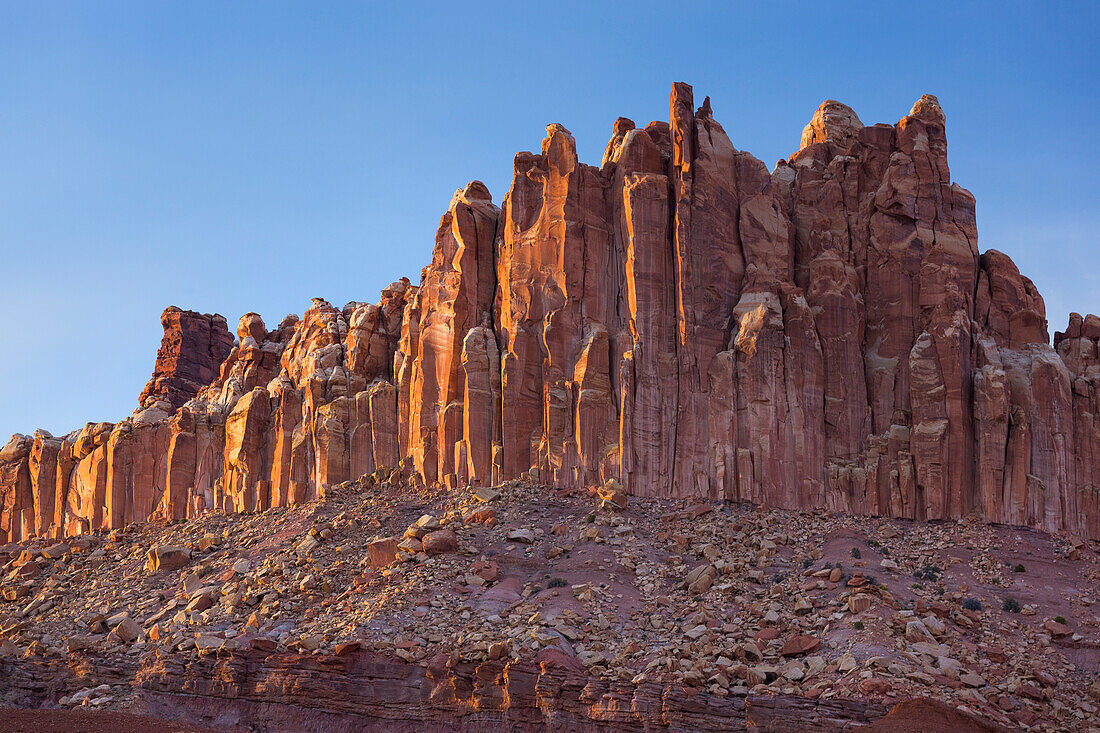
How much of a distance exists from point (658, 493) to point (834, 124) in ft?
77.4

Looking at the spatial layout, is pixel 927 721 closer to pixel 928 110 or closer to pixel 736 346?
pixel 736 346

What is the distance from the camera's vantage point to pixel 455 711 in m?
44.9

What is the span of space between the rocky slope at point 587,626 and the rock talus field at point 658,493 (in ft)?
0.50

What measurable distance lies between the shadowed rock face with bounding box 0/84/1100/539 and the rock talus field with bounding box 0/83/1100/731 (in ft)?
0.52

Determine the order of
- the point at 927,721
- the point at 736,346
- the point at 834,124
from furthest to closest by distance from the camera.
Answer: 1. the point at 834,124
2. the point at 736,346
3. the point at 927,721

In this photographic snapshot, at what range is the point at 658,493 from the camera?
56.2 m

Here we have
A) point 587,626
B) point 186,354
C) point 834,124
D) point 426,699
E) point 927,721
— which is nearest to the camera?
point 927,721

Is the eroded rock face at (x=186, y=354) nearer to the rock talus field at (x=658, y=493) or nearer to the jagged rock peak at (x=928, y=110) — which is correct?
the rock talus field at (x=658, y=493)

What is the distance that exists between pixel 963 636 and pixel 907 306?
19682 millimetres

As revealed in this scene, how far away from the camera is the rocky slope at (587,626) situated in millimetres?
41562

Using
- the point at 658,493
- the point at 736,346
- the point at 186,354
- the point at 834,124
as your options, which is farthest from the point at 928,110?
the point at 186,354

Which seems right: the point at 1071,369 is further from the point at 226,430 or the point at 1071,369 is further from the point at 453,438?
the point at 226,430

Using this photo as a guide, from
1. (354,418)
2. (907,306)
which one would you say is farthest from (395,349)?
(907,306)

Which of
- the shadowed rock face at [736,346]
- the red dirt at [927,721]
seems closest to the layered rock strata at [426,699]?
the red dirt at [927,721]
